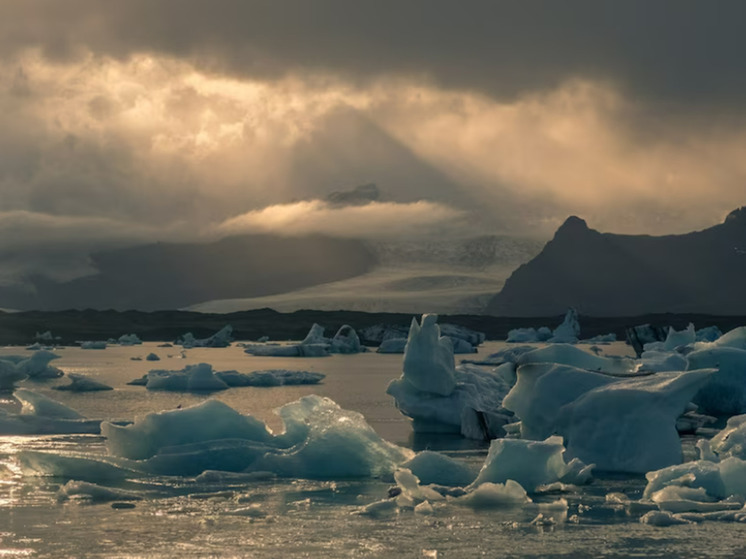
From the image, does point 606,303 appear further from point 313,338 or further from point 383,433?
point 383,433

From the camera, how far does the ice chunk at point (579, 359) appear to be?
20922 millimetres

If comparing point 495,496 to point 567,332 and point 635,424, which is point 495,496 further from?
point 567,332

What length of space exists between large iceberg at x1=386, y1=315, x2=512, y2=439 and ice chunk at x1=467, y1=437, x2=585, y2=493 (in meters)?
7.35

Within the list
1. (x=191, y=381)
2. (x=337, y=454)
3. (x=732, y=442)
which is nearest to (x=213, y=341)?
(x=191, y=381)

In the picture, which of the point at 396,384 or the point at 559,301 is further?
the point at 559,301

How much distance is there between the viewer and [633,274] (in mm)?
140500

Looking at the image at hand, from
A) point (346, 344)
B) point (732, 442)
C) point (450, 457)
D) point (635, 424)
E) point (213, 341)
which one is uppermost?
point (213, 341)

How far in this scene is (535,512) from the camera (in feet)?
38.7

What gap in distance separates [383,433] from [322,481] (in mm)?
6073

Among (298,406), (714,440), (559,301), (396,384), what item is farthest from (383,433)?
(559,301)

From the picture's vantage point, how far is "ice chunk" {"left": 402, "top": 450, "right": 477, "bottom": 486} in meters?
13.2

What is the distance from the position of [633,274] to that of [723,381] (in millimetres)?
118812

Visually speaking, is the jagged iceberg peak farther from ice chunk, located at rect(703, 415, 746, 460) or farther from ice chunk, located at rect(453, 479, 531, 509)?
ice chunk, located at rect(453, 479, 531, 509)

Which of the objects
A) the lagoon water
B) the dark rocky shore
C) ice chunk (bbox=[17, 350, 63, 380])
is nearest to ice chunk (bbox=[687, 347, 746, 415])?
the lagoon water
